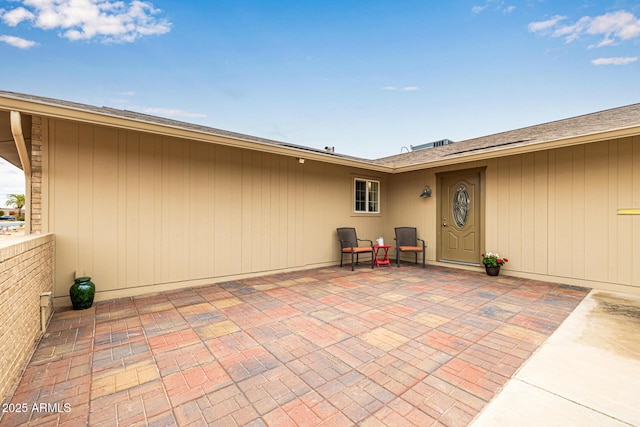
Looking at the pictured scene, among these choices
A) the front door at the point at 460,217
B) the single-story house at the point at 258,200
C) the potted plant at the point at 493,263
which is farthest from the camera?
the front door at the point at 460,217

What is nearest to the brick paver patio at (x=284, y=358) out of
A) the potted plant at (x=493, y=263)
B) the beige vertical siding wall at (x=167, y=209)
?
the beige vertical siding wall at (x=167, y=209)

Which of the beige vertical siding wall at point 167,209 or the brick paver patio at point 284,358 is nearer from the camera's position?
the brick paver patio at point 284,358

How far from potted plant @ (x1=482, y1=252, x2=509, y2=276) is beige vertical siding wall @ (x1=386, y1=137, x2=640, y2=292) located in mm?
237

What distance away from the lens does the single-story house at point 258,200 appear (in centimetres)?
350

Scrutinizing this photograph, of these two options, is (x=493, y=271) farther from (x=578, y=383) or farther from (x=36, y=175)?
(x=36, y=175)

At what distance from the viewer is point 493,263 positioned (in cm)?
518

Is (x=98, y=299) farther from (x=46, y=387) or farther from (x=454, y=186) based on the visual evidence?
(x=454, y=186)

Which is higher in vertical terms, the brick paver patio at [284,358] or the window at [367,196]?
the window at [367,196]

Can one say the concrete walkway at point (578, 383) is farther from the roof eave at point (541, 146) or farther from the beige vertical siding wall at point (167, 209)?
the beige vertical siding wall at point (167, 209)

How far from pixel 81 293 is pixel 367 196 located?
582cm

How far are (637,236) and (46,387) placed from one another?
22.6 feet

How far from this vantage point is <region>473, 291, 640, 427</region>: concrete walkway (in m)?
1.49

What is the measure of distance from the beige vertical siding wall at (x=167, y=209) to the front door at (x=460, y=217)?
295cm

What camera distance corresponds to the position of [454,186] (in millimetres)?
6184
